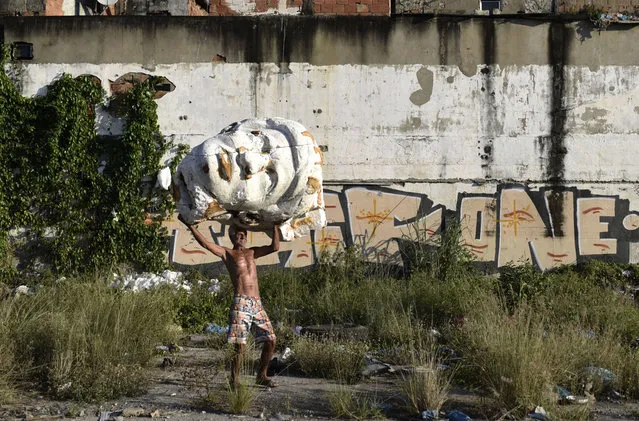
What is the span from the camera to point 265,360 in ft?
25.7

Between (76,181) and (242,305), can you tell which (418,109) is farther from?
(242,305)

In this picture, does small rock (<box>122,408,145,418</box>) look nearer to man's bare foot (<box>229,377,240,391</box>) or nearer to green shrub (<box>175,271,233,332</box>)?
man's bare foot (<box>229,377,240,391</box>)

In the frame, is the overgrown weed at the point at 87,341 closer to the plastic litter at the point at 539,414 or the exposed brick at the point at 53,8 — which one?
the plastic litter at the point at 539,414

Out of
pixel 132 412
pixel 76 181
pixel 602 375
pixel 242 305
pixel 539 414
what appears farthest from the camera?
pixel 76 181

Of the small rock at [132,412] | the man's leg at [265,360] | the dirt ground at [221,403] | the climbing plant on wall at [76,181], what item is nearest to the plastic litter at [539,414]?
the dirt ground at [221,403]

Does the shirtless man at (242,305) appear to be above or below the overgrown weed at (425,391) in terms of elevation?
above

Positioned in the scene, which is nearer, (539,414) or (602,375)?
(539,414)

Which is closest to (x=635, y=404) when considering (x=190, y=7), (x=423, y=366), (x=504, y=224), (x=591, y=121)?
(x=423, y=366)

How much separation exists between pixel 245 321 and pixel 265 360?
0.48 m

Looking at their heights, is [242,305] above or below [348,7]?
below

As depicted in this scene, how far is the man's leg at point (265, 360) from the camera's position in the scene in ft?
25.3

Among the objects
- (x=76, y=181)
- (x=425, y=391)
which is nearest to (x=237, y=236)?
(x=425, y=391)

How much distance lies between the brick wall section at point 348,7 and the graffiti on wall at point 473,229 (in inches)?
191

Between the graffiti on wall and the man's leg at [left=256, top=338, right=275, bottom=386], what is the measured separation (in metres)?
5.93
